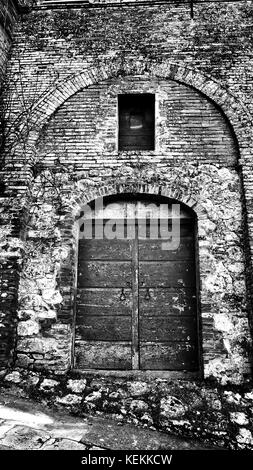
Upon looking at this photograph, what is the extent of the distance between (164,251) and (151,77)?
2.66 metres

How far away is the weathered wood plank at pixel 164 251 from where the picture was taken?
197 inches

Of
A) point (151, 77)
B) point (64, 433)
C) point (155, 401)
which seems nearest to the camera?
point (64, 433)

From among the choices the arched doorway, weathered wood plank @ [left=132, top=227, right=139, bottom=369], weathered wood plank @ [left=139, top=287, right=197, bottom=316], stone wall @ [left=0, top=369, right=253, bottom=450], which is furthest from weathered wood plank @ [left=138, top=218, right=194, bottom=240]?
stone wall @ [left=0, top=369, right=253, bottom=450]

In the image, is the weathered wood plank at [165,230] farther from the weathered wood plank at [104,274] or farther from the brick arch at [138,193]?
the weathered wood plank at [104,274]

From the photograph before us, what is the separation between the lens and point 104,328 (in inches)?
187

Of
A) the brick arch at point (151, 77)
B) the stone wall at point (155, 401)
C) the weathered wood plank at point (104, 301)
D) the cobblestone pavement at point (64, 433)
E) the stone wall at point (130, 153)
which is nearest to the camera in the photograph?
the cobblestone pavement at point (64, 433)

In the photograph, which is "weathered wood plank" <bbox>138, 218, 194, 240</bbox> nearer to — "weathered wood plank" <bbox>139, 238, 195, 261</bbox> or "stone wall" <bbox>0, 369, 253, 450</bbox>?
"weathered wood plank" <bbox>139, 238, 195, 261</bbox>

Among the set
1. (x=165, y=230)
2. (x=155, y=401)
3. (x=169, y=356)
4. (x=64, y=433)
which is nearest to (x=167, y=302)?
(x=169, y=356)

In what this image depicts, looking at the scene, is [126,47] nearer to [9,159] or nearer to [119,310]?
[9,159]

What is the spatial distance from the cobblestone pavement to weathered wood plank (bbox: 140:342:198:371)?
919 mm

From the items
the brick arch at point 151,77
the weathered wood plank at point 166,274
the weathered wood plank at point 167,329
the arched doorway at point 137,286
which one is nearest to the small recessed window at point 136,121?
the brick arch at point 151,77

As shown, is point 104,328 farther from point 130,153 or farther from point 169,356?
point 130,153

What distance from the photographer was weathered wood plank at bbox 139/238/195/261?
16.4 ft

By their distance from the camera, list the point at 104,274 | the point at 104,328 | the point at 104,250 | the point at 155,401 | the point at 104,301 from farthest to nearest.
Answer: the point at 104,250 < the point at 104,274 < the point at 104,301 < the point at 104,328 < the point at 155,401
